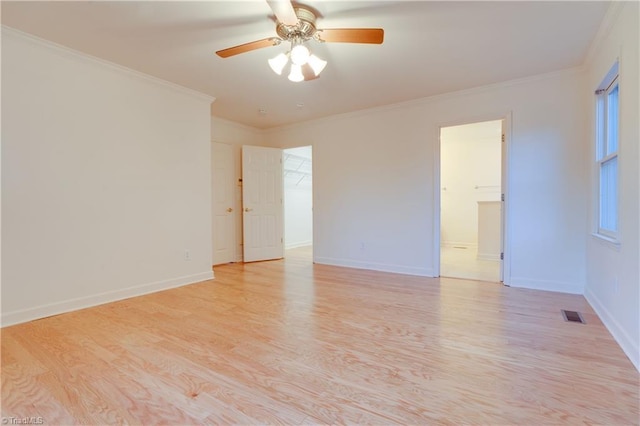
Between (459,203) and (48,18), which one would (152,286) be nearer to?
(48,18)

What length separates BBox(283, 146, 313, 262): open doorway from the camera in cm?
686

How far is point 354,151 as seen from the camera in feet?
15.5

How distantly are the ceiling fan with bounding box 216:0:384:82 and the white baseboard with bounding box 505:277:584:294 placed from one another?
10.1 feet

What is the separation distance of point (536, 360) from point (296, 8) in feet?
9.21

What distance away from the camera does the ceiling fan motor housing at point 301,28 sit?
219 cm

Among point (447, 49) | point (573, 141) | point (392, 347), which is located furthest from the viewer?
point (573, 141)

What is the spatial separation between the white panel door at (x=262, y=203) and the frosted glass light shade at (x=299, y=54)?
3.06 meters

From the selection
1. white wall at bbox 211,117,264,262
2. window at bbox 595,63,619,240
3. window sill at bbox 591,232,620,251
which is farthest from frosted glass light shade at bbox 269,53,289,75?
white wall at bbox 211,117,264,262

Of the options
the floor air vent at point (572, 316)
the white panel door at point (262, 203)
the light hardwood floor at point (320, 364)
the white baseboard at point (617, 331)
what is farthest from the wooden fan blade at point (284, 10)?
the white panel door at point (262, 203)

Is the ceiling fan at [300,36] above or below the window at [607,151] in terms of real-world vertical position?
above

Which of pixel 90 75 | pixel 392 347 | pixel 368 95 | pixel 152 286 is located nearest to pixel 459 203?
pixel 368 95

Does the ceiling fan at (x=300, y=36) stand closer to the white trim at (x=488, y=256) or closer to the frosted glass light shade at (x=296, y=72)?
the frosted glass light shade at (x=296, y=72)

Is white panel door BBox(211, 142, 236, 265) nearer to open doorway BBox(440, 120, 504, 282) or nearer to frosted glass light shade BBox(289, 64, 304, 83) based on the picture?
frosted glass light shade BBox(289, 64, 304, 83)

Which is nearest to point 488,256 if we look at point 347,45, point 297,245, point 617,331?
point 617,331
